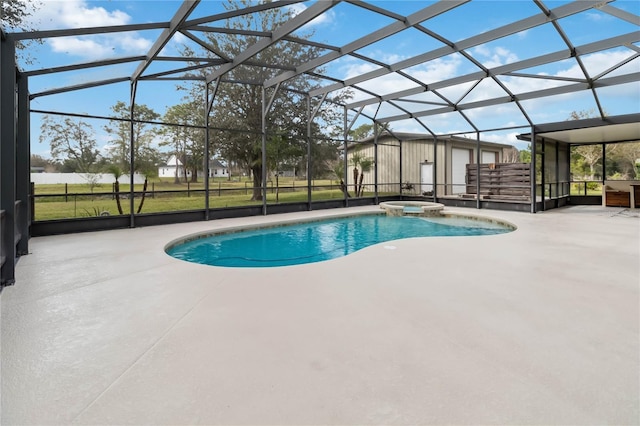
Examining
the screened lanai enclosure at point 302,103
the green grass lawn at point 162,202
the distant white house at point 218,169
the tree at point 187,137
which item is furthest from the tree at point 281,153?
the tree at point 187,137

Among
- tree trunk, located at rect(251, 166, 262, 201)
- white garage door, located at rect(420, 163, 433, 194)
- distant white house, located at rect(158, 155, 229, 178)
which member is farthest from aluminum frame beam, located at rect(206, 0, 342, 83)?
white garage door, located at rect(420, 163, 433, 194)

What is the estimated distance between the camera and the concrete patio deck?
1.49 metres

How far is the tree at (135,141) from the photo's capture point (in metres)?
10.2

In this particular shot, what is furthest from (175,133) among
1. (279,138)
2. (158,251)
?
(158,251)

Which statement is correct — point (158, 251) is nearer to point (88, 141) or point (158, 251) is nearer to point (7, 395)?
point (7, 395)

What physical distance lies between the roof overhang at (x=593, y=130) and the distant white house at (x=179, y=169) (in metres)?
10.1

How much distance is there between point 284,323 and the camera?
237 centimetres

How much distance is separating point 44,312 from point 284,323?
6.17ft

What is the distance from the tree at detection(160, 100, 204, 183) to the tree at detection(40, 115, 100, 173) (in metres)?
2.24

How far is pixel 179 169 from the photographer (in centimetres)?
1190

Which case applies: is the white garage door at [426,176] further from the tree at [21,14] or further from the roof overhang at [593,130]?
the tree at [21,14]

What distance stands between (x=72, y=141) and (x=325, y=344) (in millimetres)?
10810

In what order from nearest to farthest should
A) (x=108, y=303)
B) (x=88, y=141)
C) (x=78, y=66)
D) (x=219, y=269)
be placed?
(x=108, y=303) → (x=219, y=269) → (x=78, y=66) → (x=88, y=141)

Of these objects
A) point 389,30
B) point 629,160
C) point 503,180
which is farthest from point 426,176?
point 389,30
